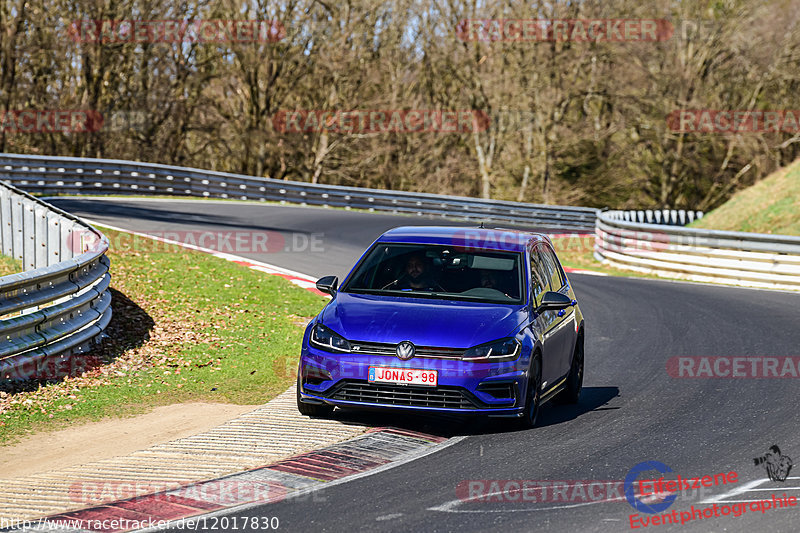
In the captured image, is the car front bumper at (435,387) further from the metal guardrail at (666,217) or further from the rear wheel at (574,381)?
the metal guardrail at (666,217)

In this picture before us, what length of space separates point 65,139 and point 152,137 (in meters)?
4.08

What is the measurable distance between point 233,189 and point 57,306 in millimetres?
24760

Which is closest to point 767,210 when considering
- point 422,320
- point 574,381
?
point 574,381

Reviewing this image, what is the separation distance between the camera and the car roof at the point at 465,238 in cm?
959

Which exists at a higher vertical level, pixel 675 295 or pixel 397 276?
pixel 397 276

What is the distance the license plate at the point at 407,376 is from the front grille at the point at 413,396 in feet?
0.15

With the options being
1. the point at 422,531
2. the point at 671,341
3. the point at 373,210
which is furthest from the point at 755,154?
the point at 422,531

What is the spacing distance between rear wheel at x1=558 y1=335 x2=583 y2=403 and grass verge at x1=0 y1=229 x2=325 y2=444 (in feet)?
9.18

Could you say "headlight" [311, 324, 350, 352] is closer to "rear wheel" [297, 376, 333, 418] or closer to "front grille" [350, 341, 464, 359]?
"front grille" [350, 341, 464, 359]

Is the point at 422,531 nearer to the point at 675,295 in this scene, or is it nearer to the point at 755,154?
the point at 675,295

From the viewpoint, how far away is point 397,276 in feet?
30.8

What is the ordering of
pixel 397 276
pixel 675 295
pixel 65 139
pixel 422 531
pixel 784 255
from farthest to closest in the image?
pixel 65 139 < pixel 784 255 < pixel 675 295 < pixel 397 276 < pixel 422 531

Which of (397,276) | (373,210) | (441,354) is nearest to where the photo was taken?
(441,354)

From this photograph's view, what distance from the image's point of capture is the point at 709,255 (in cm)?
2195
